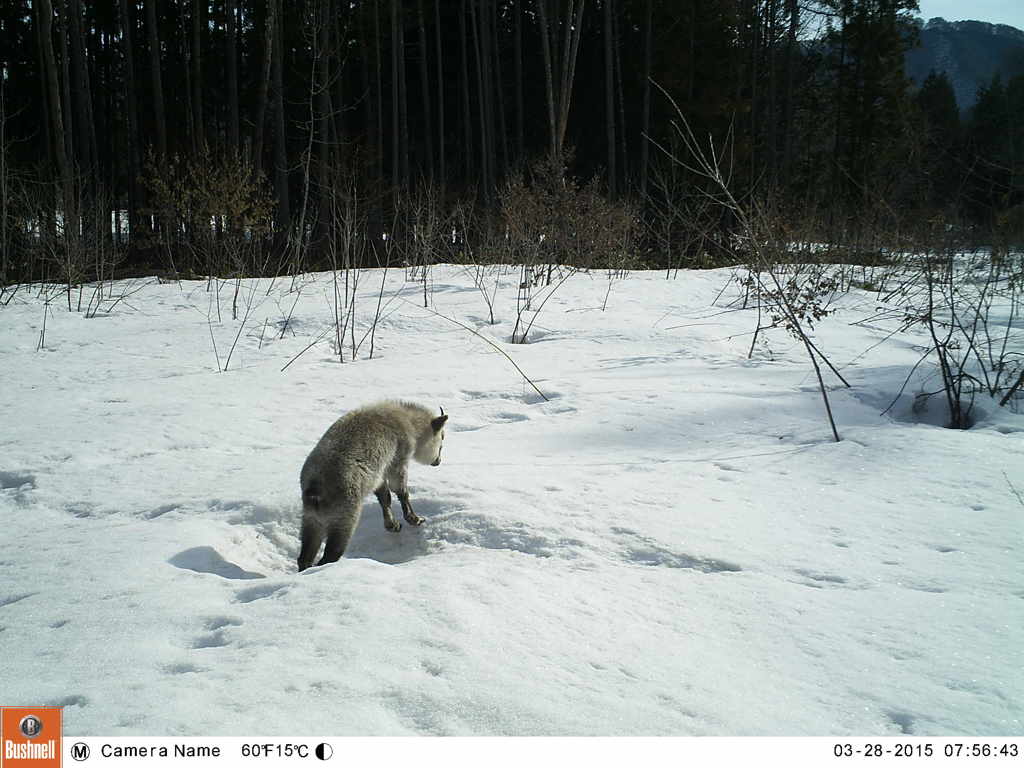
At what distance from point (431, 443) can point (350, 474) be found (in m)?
0.88

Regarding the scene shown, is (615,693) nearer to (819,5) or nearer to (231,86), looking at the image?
(231,86)

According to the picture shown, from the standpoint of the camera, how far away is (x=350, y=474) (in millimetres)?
3123

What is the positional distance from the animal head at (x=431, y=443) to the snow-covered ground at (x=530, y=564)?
0.15 meters

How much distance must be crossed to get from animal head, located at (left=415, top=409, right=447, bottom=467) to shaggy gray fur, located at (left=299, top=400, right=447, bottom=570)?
0.45 ft

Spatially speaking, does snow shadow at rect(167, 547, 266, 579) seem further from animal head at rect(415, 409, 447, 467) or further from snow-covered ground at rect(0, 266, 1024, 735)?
animal head at rect(415, 409, 447, 467)

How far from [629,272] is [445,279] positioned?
4168 millimetres

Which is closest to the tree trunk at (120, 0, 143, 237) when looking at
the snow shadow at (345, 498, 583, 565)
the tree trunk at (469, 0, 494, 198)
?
the tree trunk at (469, 0, 494, 198)

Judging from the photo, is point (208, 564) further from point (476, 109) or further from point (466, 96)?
point (476, 109)

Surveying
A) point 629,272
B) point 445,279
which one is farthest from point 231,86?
point 629,272

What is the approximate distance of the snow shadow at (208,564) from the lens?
2.89 m

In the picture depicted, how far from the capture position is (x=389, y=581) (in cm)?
262
